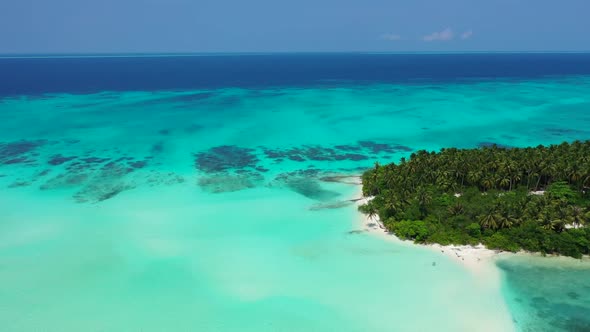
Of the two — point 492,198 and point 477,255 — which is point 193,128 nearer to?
point 492,198

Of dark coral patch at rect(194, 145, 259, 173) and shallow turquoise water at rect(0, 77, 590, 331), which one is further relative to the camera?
dark coral patch at rect(194, 145, 259, 173)

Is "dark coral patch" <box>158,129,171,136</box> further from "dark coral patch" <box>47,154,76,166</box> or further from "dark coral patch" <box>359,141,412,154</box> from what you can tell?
"dark coral patch" <box>359,141,412,154</box>

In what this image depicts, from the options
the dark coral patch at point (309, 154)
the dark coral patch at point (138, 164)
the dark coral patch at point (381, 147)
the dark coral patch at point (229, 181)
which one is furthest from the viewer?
the dark coral patch at point (381, 147)

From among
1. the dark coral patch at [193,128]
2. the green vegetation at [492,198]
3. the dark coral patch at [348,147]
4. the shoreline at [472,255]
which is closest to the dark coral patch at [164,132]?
the dark coral patch at [193,128]

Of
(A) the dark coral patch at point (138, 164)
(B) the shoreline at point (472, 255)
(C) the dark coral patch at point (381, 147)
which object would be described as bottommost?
(A) the dark coral patch at point (138, 164)

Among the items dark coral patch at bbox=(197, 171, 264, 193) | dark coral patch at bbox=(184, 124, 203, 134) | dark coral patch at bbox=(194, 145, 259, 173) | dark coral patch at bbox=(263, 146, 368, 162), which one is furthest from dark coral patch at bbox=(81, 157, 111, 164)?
dark coral patch at bbox=(263, 146, 368, 162)

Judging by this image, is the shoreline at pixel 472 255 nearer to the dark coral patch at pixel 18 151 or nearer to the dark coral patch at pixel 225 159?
the dark coral patch at pixel 225 159

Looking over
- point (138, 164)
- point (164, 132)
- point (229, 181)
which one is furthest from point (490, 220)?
point (164, 132)
